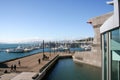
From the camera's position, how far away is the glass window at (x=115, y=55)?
1284 cm

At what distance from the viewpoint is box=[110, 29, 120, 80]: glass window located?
12.8 meters

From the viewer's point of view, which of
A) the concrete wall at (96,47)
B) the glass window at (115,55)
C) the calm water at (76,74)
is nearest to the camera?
the glass window at (115,55)

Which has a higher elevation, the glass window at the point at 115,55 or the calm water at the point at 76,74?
the glass window at the point at 115,55

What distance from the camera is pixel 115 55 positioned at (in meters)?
13.2

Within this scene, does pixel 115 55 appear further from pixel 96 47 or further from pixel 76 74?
pixel 96 47

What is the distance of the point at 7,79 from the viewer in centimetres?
3005

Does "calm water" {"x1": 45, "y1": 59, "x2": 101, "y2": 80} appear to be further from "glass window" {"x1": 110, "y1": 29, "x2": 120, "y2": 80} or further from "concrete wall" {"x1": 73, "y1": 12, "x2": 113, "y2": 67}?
"glass window" {"x1": 110, "y1": 29, "x2": 120, "y2": 80}

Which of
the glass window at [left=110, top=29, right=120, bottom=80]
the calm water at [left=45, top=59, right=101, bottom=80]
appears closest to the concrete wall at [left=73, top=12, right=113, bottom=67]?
the calm water at [left=45, top=59, right=101, bottom=80]

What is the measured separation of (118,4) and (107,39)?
3.94m

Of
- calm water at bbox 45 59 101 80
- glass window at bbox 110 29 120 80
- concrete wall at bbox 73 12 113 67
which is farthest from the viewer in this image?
concrete wall at bbox 73 12 113 67

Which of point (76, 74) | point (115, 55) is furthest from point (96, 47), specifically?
point (115, 55)

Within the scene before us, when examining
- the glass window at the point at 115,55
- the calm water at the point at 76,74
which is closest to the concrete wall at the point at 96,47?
the calm water at the point at 76,74

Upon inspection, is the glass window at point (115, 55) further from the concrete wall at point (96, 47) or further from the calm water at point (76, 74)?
the concrete wall at point (96, 47)

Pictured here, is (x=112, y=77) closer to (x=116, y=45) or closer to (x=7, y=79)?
(x=116, y=45)
